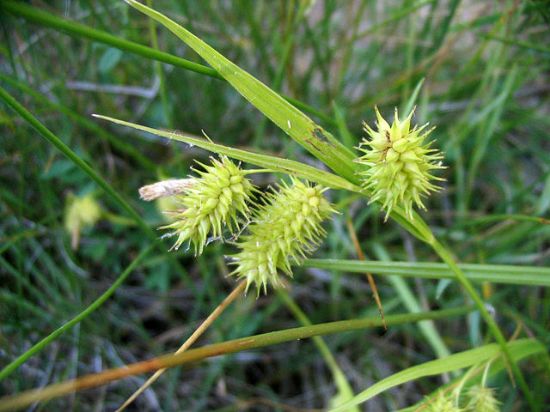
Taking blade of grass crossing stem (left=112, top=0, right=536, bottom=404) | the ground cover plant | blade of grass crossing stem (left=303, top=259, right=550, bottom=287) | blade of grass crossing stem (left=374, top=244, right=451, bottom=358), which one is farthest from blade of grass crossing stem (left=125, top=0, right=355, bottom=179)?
Answer: blade of grass crossing stem (left=374, top=244, right=451, bottom=358)

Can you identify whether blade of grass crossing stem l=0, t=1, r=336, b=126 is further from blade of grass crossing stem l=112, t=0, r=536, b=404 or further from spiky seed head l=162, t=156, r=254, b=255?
spiky seed head l=162, t=156, r=254, b=255

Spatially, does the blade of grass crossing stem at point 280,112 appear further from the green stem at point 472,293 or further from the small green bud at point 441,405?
the small green bud at point 441,405

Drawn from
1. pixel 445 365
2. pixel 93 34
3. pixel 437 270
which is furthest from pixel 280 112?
pixel 445 365

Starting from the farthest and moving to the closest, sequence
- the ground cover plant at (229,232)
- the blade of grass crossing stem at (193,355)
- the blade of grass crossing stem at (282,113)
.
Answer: the ground cover plant at (229,232), the blade of grass crossing stem at (282,113), the blade of grass crossing stem at (193,355)

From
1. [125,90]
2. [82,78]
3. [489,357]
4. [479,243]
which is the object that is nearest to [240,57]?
[125,90]

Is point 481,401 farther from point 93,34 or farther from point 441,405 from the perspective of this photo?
point 93,34

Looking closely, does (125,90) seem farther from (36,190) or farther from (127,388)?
(127,388)

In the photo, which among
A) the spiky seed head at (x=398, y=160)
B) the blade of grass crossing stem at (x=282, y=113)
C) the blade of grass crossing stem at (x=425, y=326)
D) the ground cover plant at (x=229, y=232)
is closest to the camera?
the spiky seed head at (x=398, y=160)

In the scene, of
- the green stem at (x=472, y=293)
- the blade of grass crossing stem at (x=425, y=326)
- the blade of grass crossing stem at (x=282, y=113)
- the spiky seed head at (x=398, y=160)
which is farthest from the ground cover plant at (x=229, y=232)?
the spiky seed head at (x=398, y=160)

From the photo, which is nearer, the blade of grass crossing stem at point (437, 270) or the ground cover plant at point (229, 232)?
the blade of grass crossing stem at point (437, 270)
